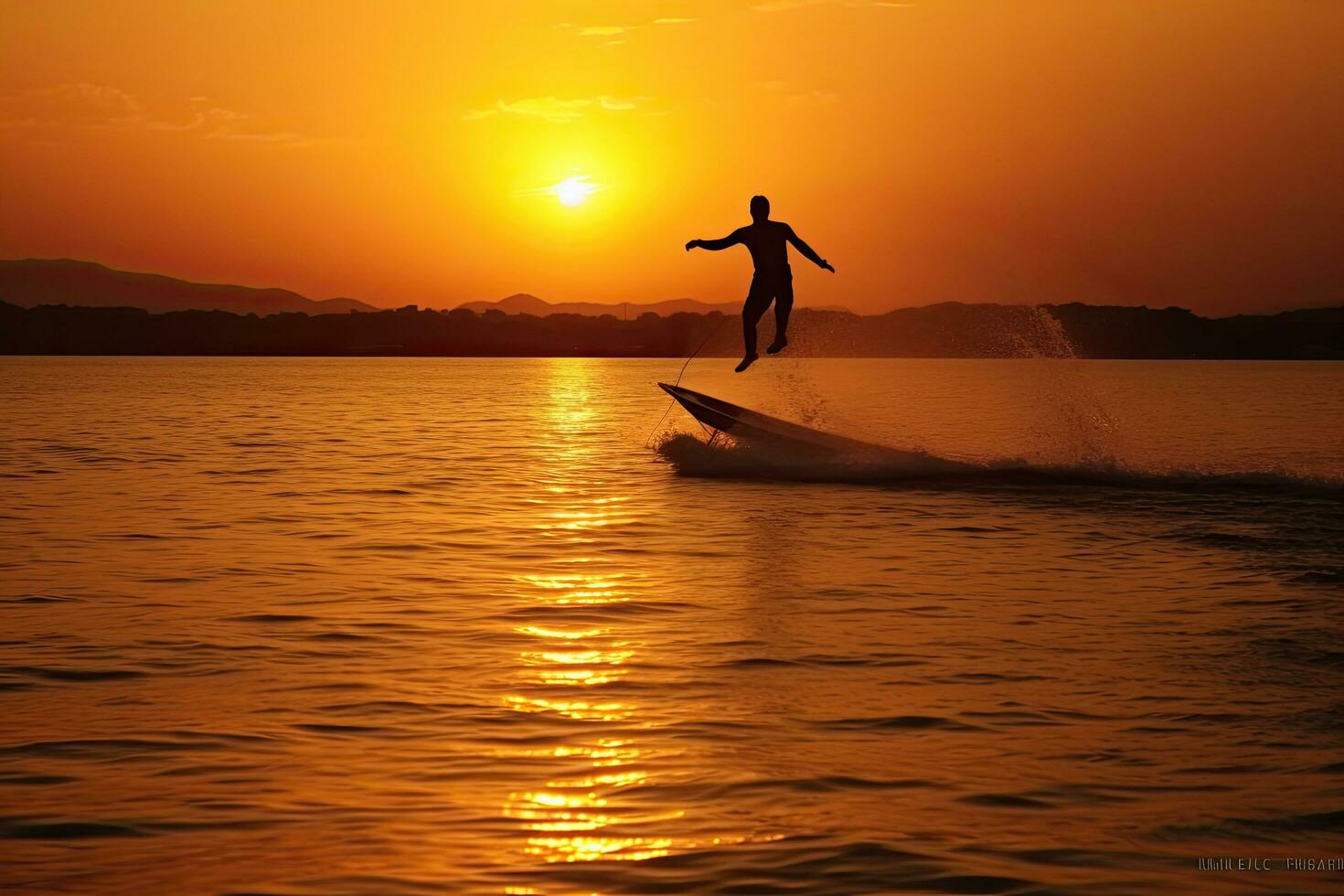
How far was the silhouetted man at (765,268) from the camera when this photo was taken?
20375mm

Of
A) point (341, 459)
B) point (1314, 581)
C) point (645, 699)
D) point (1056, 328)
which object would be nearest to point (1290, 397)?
point (1056, 328)

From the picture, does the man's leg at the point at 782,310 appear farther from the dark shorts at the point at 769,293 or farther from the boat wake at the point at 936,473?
the boat wake at the point at 936,473

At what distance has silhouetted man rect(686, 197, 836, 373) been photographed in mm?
20375

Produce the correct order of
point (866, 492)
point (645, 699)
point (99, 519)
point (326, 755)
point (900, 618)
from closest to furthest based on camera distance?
point (326, 755) → point (645, 699) → point (900, 618) → point (99, 519) → point (866, 492)

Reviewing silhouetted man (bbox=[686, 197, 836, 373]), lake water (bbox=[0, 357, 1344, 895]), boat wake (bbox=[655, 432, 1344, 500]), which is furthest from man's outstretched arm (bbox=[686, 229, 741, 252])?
boat wake (bbox=[655, 432, 1344, 500])

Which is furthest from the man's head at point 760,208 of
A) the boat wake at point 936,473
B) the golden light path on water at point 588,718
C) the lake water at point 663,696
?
the boat wake at point 936,473

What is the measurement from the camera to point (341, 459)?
1235 inches

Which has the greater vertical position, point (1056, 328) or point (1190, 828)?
point (1056, 328)

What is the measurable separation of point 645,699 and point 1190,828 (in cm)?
345

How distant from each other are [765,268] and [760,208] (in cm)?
90

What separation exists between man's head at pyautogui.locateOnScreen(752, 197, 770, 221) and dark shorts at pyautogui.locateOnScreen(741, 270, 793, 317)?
887mm

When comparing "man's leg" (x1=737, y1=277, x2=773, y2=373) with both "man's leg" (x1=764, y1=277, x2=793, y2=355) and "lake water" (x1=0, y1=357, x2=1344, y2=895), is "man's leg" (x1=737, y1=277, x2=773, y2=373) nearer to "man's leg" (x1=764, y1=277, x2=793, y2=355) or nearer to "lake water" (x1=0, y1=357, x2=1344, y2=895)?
"man's leg" (x1=764, y1=277, x2=793, y2=355)

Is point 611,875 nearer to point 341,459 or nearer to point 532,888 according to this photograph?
point 532,888

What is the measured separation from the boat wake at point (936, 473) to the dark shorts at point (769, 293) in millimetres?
6992
